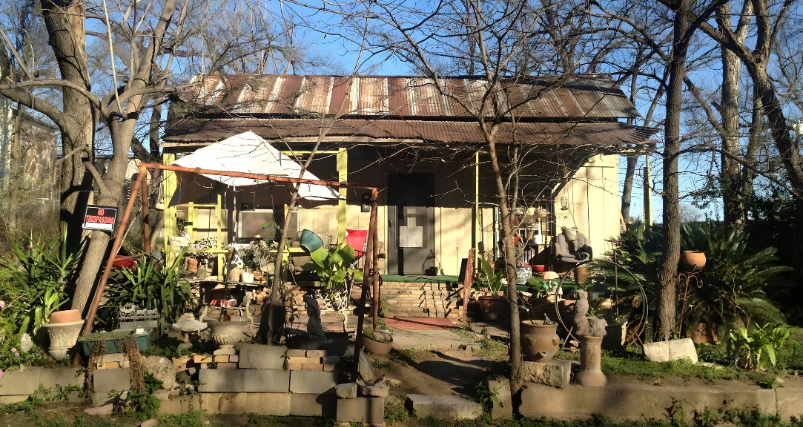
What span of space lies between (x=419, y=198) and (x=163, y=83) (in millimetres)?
5264

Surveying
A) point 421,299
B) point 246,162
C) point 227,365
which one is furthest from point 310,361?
point 421,299

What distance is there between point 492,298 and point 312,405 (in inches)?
177

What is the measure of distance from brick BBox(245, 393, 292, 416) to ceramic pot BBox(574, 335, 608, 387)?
293cm

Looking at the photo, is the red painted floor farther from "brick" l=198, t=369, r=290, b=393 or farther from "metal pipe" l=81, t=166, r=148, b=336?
"metal pipe" l=81, t=166, r=148, b=336

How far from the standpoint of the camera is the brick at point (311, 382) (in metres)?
5.68

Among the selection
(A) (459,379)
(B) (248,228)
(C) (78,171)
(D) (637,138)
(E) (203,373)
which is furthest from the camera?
(B) (248,228)

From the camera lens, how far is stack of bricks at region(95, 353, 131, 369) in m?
5.67

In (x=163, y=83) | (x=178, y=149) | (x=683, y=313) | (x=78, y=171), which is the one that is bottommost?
(x=683, y=313)

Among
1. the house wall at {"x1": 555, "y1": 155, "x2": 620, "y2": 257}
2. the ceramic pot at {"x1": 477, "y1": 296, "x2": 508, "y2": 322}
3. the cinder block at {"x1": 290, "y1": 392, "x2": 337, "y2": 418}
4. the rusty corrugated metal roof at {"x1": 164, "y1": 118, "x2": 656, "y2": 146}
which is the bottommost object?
the cinder block at {"x1": 290, "y1": 392, "x2": 337, "y2": 418}

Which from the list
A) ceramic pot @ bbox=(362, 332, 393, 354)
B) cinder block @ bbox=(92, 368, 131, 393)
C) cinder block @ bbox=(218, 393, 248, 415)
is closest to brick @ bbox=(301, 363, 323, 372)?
cinder block @ bbox=(218, 393, 248, 415)

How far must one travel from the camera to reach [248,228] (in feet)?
37.1

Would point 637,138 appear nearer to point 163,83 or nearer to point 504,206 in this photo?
point 504,206

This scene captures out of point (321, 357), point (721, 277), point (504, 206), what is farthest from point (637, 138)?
point (321, 357)

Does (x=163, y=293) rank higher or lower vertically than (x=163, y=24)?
lower
